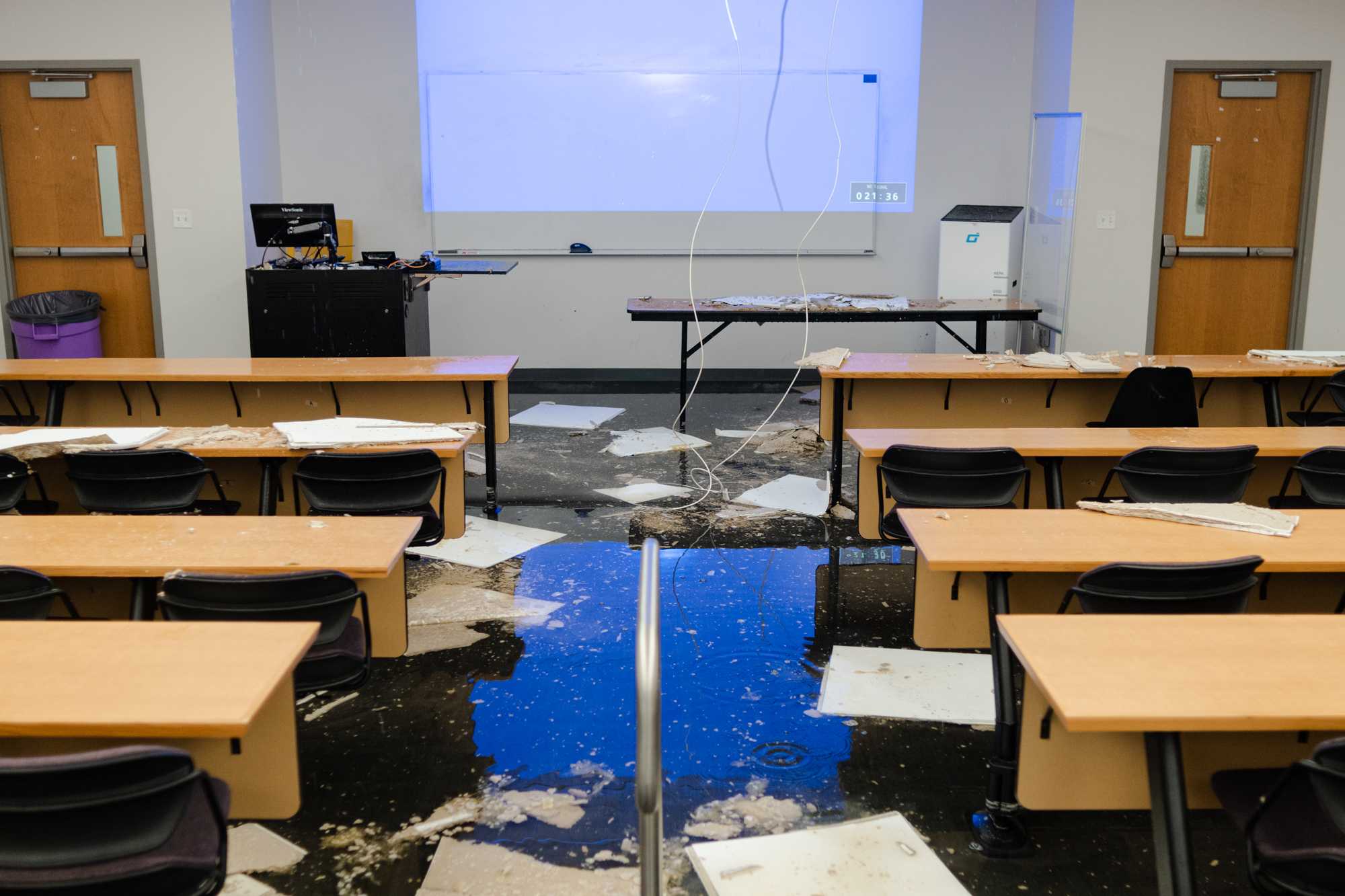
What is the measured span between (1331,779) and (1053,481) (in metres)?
2.13

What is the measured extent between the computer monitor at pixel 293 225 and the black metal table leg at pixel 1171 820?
5585mm

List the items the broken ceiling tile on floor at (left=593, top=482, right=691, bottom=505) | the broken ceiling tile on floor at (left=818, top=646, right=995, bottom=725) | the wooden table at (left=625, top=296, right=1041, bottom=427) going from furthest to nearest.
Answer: the wooden table at (left=625, top=296, right=1041, bottom=427)
the broken ceiling tile on floor at (left=593, top=482, right=691, bottom=505)
the broken ceiling tile on floor at (left=818, top=646, right=995, bottom=725)

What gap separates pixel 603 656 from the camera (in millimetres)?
3477

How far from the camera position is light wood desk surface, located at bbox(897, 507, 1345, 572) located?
8.14ft

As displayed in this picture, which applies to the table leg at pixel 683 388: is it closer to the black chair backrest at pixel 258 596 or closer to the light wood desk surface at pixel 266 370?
the light wood desk surface at pixel 266 370

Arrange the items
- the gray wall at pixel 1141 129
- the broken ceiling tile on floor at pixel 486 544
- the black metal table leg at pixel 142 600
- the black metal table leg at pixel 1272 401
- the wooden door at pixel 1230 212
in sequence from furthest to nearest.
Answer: the wooden door at pixel 1230 212
the gray wall at pixel 1141 129
the black metal table leg at pixel 1272 401
the broken ceiling tile on floor at pixel 486 544
the black metal table leg at pixel 142 600

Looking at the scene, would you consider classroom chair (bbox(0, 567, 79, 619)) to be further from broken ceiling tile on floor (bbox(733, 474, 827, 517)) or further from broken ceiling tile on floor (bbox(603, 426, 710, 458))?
broken ceiling tile on floor (bbox(603, 426, 710, 458))

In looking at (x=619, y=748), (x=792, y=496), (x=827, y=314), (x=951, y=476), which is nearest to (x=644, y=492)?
(x=792, y=496)

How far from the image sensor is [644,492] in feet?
17.7

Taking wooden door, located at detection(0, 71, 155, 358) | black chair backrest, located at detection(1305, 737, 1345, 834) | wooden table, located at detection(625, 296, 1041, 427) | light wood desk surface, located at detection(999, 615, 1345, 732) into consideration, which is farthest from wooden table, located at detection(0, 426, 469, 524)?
wooden door, located at detection(0, 71, 155, 358)

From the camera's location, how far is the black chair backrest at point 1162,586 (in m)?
2.37

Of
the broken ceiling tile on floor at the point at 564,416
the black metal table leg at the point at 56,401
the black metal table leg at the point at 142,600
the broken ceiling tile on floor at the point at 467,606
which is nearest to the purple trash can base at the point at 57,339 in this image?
the black metal table leg at the point at 56,401

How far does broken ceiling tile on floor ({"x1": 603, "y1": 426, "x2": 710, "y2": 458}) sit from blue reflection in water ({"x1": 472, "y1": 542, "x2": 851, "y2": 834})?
181cm

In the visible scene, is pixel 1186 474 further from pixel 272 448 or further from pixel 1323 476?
pixel 272 448
